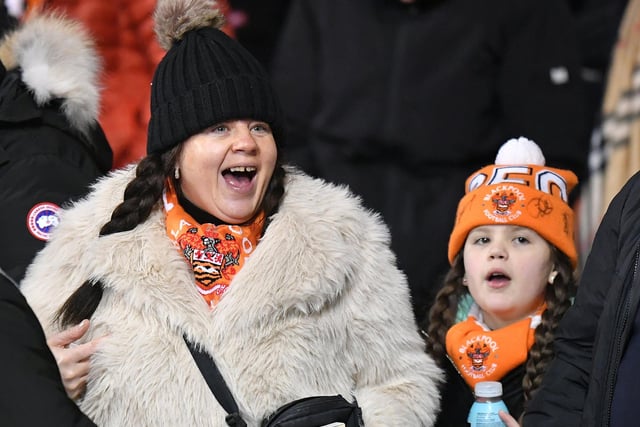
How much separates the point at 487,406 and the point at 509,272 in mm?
459

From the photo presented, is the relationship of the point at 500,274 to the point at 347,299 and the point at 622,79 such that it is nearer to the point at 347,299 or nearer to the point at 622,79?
the point at 347,299

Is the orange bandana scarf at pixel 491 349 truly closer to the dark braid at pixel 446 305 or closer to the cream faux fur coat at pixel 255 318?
the dark braid at pixel 446 305

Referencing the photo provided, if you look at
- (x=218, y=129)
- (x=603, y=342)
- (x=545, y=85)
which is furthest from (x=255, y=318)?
(x=545, y=85)

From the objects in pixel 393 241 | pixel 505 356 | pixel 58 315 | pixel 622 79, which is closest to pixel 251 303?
pixel 58 315

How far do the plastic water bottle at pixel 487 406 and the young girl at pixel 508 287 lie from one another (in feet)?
0.35

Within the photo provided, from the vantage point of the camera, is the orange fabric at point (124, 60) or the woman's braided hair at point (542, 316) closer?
the woman's braided hair at point (542, 316)

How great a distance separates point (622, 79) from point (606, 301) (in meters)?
3.19

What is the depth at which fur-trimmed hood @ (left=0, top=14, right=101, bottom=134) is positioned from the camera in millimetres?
4195

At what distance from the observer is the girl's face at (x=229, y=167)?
3670 mm

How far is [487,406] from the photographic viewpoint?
Answer: 3.80 meters

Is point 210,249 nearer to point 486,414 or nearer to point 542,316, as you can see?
point 486,414

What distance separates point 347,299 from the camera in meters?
3.65

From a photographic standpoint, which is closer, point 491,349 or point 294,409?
point 294,409

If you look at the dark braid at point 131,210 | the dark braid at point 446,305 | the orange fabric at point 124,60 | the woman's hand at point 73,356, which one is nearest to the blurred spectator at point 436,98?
the orange fabric at point 124,60
